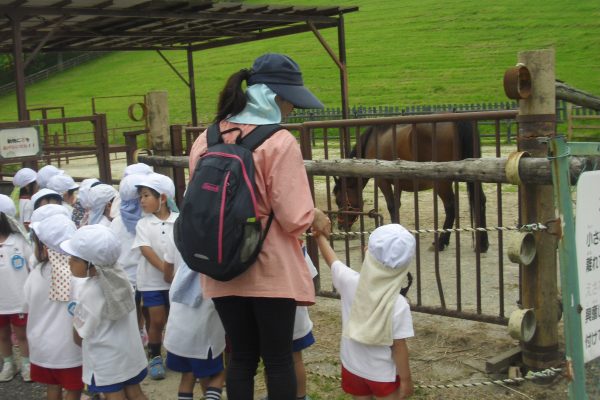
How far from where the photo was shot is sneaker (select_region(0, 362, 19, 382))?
15.2 ft

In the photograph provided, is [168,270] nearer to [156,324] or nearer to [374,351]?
[156,324]

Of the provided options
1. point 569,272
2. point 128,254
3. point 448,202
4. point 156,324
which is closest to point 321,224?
point 569,272

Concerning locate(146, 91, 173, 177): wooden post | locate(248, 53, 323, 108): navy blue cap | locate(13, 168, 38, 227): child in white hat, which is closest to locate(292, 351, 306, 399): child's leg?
locate(248, 53, 323, 108): navy blue cap

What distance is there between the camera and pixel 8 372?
467 cm

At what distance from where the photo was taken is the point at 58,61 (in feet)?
177

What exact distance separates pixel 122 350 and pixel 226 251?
3.84 feet

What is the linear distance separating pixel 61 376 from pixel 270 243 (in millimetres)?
1624

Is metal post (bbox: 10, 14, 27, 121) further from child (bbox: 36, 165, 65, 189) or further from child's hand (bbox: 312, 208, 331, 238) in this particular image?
child's hand (bbox: 312, 208, 331, 238)

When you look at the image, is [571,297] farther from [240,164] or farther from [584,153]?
[240,164]

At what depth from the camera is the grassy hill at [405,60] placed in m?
30.1

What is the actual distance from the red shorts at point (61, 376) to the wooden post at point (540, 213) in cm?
239

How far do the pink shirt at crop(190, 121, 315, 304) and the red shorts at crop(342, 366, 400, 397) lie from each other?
51 centimetres

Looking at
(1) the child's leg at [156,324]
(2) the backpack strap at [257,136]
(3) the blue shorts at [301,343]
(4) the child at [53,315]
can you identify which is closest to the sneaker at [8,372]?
(1) the child's leg at [156,324]

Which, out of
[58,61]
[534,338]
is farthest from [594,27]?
[58,61]
